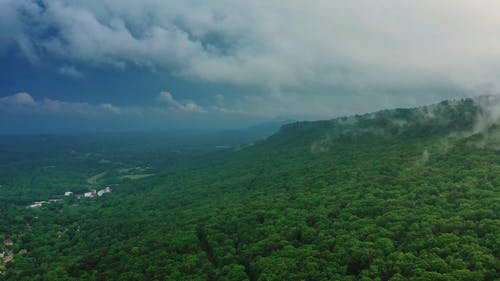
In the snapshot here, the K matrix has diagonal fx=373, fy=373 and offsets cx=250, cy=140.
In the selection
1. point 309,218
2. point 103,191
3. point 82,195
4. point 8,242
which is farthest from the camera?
point 103,191

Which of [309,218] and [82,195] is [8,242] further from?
[309,218]

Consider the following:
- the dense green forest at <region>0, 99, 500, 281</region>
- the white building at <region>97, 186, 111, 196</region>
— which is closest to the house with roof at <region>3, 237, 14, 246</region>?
the dense green forest at <region>0, 99, 500, 281</region>

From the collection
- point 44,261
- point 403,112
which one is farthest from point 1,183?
point 403,112

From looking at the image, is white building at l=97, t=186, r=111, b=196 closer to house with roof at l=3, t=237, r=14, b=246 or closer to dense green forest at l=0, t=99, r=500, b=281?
dense green forest at l=0, t=99, r=500, b=281

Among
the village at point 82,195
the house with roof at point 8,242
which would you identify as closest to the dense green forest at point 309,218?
the house with roof at point 8,242

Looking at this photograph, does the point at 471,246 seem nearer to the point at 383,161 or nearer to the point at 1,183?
the point at 383,161

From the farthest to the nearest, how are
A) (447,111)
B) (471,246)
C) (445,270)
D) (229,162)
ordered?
(229,162) → (447,111) → (471,246) → (445,270)

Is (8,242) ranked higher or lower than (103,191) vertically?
lower

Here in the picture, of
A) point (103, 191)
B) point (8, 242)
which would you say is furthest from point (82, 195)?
point (8, 242)
